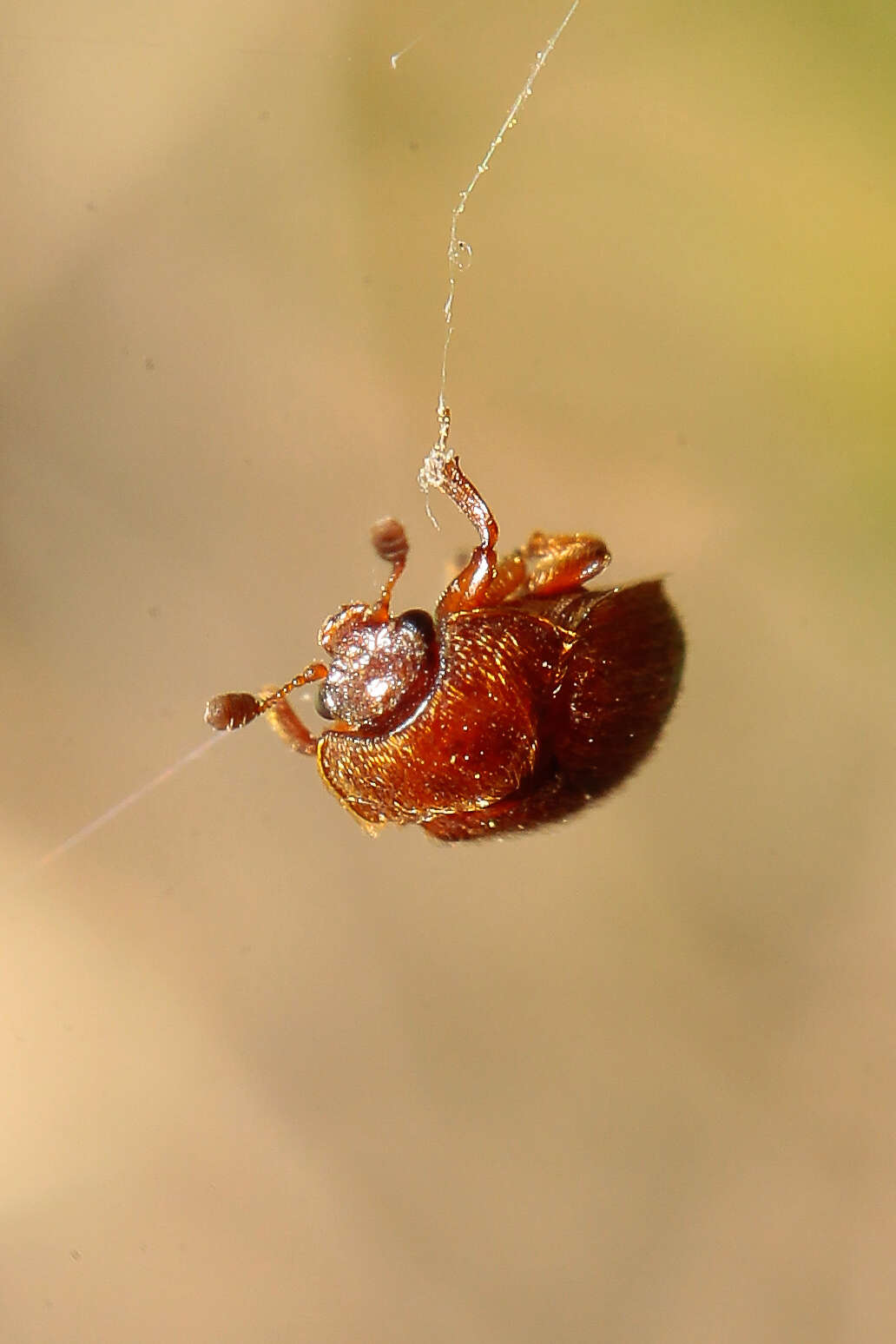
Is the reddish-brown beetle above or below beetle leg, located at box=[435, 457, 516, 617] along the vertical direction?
below

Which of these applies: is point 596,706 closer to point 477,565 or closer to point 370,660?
point 477,565

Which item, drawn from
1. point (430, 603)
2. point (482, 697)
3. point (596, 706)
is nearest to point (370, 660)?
point (482, 697)

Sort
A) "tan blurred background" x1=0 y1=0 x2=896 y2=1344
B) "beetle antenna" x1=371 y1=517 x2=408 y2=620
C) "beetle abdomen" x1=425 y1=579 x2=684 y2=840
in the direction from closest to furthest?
"beetle antenna" x1=371 y1=517 x2=408 y2=620 → "beetle abdomen" x1=425 y1=579 x2=684 y2=840 → "tan blurred background" x1=0 y1=0 x2=896 y2=1344

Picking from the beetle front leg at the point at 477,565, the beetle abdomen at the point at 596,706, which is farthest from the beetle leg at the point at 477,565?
the beetle abdomen at the point at 596,706

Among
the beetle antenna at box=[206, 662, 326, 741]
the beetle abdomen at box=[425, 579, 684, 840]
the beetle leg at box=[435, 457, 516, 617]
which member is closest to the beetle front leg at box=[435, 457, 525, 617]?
the beetle leg at box=[435, 457, 516, 617]

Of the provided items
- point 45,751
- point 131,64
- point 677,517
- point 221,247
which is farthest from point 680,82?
point 45,751

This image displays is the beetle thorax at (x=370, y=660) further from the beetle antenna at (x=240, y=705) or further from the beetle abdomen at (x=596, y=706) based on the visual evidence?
the beetle abdomen at (x=596, y=706)

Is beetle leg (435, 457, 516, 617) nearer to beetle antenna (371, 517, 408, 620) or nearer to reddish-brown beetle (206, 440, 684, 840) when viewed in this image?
reddish-brown beetle (206, 440, 684, 840)
